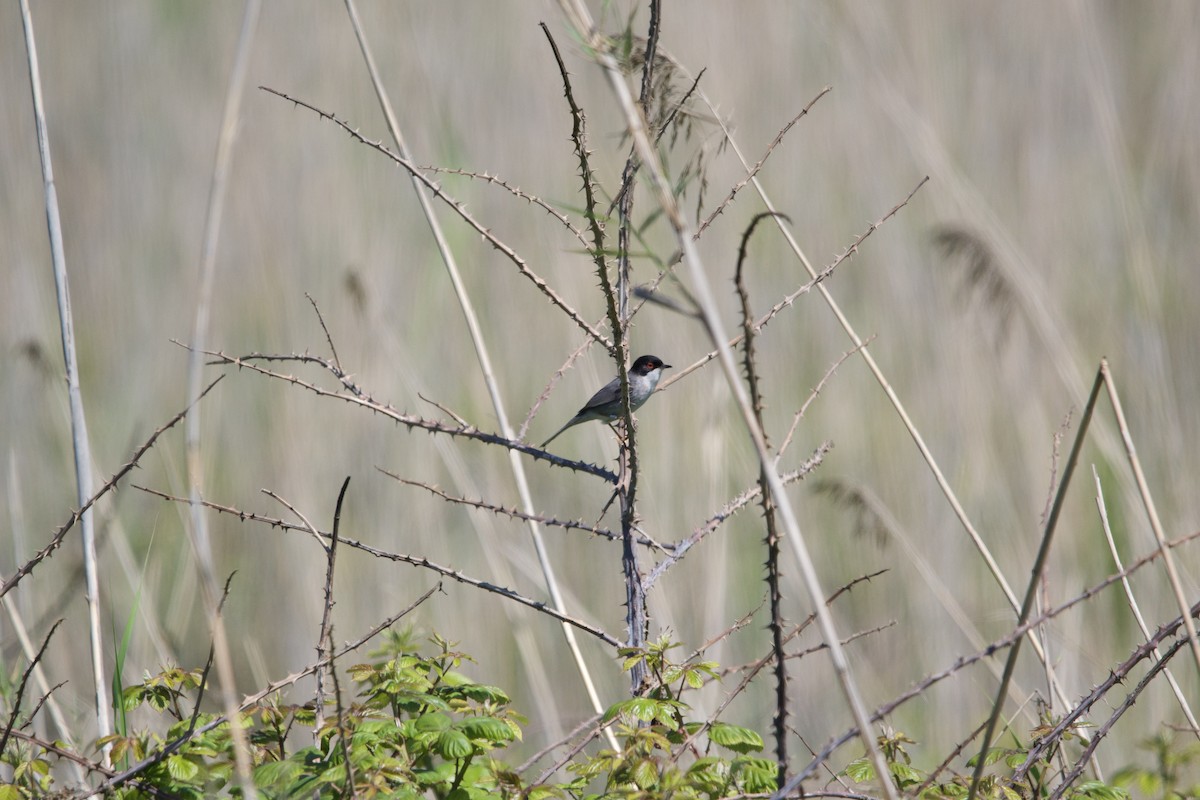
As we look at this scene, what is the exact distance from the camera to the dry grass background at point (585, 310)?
3715mm

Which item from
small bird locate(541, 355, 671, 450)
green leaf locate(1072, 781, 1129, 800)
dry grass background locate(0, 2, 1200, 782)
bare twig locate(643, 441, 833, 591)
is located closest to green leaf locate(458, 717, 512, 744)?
bare twig locate(643, 441, 833, 591)

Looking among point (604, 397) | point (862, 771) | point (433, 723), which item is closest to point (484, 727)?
point (433, 723)

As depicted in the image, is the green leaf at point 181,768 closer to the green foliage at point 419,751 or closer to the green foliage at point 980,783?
the green foliage at point 419,751

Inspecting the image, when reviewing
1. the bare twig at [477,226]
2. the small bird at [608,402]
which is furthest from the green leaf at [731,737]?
the small bird at [608,402]

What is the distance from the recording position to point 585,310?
13.6 ft

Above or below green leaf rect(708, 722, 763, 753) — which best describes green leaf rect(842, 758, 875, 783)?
below

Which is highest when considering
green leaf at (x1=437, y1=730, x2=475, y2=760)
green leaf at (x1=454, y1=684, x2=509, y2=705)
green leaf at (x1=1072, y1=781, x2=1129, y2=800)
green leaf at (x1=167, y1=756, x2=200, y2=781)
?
green leaf at (x1=167, y1=756, x2=200, y2=781)

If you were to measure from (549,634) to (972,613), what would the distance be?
4.86ft

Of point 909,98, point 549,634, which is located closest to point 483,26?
point 909,98

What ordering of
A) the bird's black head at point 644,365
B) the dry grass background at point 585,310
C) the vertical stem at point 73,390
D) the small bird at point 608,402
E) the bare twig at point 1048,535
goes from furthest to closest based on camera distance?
the bird's black head at point 644,365 → the dry grass background at point 585,310 → the small bird at point 608,402 → the vertical stem at point 73,390 → the bare twig at point 1048,535

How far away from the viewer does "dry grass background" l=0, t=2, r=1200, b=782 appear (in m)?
3.71

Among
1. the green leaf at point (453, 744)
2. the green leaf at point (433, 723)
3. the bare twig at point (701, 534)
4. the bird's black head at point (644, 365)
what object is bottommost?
the green leaf at point (453, 744)

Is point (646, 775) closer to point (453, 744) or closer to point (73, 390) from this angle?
point (453, 744)

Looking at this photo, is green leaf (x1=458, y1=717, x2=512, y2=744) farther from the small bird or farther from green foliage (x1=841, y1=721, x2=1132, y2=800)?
the small bird
